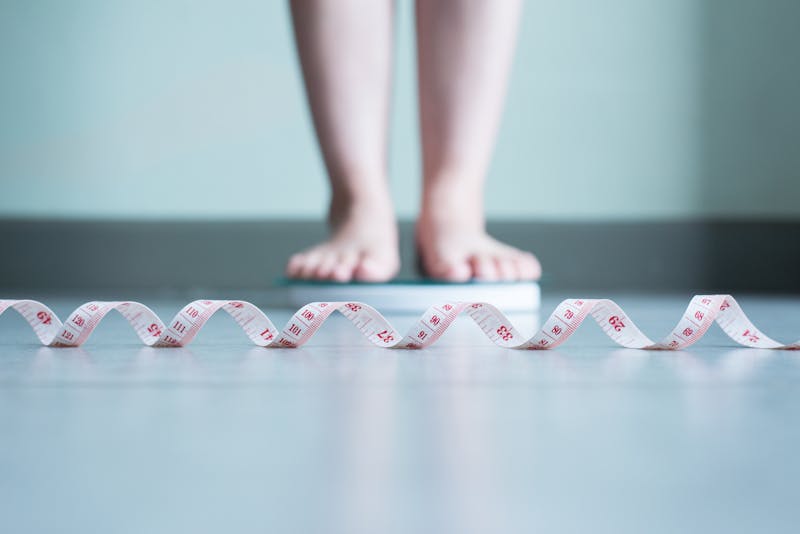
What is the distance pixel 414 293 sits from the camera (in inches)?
52.3

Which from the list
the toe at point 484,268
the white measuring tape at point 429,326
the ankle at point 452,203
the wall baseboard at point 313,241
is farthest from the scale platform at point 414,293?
the wall baseboard at point 313,241

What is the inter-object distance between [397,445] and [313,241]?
1834 mm

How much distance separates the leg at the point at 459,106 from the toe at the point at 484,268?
0.04 meters

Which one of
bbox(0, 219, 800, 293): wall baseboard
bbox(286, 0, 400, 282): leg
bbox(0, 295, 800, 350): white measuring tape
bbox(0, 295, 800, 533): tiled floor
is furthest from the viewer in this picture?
bbox(0, 219, 800, 293): wall baseboard

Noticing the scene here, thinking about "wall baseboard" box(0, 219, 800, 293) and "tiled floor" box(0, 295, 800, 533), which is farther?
"wall baseboard" box(0, 219, 800, 293)

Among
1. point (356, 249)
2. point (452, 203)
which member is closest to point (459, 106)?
point (452, 203)

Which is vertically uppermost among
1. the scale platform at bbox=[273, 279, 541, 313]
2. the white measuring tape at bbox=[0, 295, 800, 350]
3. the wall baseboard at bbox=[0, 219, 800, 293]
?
the white measuring tape at bbox=[0, 295, 800, 350]

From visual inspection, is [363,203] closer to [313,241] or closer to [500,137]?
[313,241]

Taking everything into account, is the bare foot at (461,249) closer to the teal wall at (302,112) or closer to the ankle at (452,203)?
the ankle at (452,203)

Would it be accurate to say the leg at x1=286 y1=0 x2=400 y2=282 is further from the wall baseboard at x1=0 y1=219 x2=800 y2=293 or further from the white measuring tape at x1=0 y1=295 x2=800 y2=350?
the wall baseboard at x1=0 y1=219 x2=800 y2=293

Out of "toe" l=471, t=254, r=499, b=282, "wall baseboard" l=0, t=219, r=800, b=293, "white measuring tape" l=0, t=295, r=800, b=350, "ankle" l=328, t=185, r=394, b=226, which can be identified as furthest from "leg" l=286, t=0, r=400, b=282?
"wall baseboard" l=0, t=219, r=800, b=293

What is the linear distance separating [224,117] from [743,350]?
1.69 metres

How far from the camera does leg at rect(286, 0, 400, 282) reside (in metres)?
1.49

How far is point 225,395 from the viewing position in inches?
22.1
